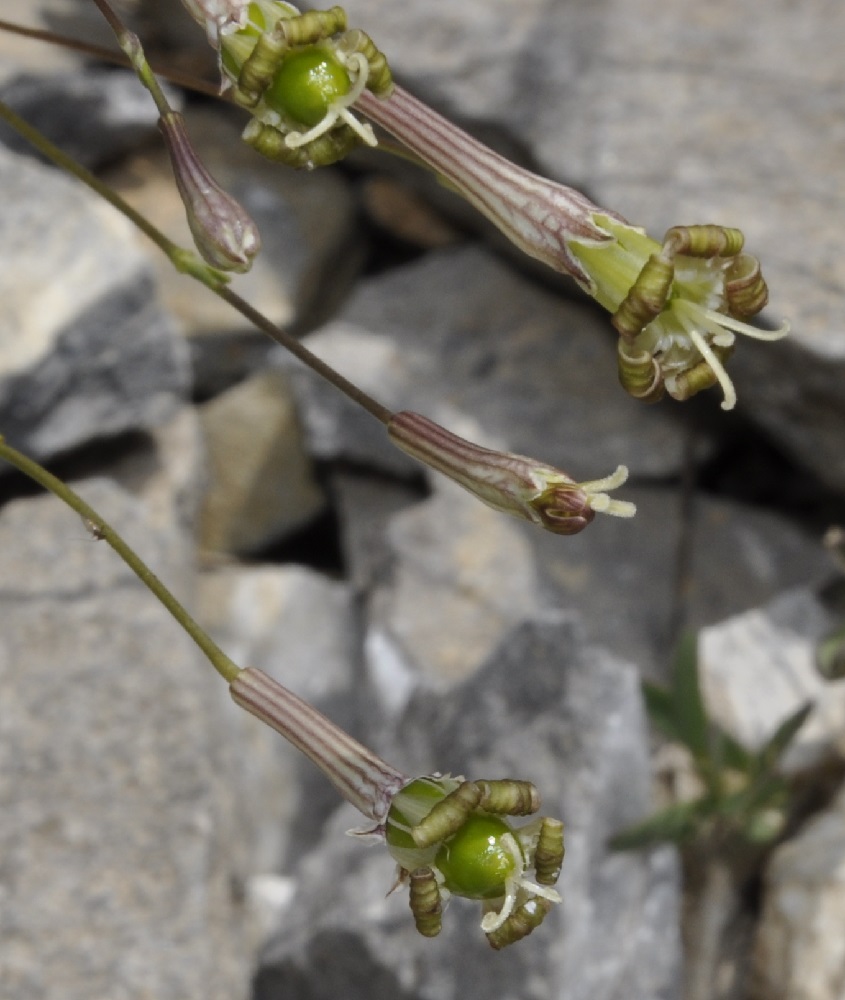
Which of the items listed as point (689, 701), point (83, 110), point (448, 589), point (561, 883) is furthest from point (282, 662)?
point (83, 110)

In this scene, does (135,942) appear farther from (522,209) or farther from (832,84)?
(832,84)

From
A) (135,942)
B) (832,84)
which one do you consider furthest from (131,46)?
(832,84)

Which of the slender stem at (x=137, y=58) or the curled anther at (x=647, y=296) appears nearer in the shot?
the curled anther at (x=647, y=296)

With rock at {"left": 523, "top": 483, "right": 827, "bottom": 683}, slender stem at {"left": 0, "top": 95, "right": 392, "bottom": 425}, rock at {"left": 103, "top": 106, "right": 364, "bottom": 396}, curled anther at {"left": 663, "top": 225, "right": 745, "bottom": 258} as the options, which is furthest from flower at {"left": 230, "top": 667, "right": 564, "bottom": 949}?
rock at {"left": 103, "top": 106, "right": 364, "bottom": 396}

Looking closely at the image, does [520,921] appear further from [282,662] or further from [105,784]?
[282,662]

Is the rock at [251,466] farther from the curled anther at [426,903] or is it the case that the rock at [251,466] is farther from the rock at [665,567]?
the curled anther at [426,903]

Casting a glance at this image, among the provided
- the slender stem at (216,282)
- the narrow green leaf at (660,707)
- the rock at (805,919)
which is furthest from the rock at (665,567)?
the slender stem at (216,282)
